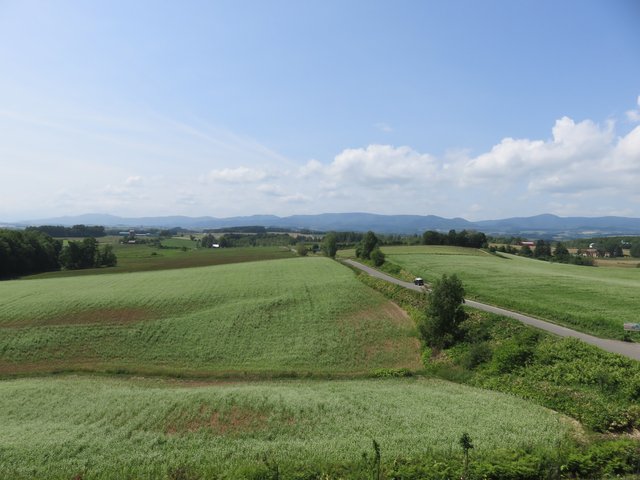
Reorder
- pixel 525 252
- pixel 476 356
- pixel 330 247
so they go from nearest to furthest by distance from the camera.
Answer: pixel 476 356
pixel 330 247
pixel 525 252

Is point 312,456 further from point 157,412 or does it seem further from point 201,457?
point 157,412

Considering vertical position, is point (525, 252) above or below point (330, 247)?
below

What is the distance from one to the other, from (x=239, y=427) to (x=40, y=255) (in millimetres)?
103720

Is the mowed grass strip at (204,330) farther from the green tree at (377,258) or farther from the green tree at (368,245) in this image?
the green tree at (368,245)

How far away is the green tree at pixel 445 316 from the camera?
3653cm

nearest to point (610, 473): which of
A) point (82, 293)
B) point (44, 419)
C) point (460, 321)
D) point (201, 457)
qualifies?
point (201, 457)

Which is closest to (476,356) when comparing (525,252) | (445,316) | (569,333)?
(445,316)

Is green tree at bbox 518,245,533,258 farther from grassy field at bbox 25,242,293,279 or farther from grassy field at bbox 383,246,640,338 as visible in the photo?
grassy field at bbox 25,242,293,279

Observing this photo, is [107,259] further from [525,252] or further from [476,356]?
[525,252]

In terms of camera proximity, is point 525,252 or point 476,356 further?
point 525,252

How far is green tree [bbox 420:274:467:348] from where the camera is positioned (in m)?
36.5

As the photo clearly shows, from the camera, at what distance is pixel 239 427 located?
19.1 metres

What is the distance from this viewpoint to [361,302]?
51.1 meters

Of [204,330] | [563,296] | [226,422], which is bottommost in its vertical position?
[204,330]
